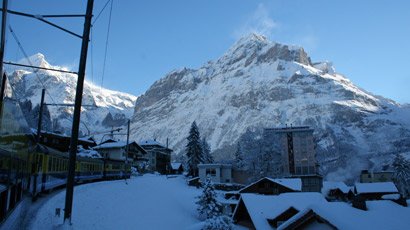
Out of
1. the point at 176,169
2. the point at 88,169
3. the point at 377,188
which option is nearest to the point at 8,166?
the point at 88,169

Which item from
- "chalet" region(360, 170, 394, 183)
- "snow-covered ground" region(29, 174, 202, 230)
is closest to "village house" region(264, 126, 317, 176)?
"chalet" region(360, 170, 394, 183)

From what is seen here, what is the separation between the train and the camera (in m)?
11.3

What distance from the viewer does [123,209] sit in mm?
30844

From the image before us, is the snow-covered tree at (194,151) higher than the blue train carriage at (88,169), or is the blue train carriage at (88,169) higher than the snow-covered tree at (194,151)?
the snow-covered tree at (194,151)

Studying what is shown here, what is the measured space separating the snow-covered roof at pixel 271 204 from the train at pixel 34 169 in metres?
13.8

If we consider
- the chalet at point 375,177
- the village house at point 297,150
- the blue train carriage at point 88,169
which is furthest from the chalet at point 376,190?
the blue train carriage at point 88,169

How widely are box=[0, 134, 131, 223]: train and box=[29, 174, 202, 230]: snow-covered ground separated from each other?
1400 millimetres

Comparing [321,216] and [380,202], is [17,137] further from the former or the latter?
[380,202]

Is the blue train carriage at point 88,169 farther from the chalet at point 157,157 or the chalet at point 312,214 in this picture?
the chalet at point 157,157

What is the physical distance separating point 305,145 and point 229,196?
1626 inches

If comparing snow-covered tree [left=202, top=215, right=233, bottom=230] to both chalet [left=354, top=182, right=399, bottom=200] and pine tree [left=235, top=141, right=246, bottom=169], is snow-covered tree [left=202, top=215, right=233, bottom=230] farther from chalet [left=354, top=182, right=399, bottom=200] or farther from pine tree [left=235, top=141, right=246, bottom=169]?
pine tree [left=235, top=141, right=246, bottom=169]

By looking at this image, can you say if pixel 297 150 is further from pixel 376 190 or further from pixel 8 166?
pixel 8 166

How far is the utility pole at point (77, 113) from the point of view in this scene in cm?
1254

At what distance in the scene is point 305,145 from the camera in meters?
Result: 95.6
